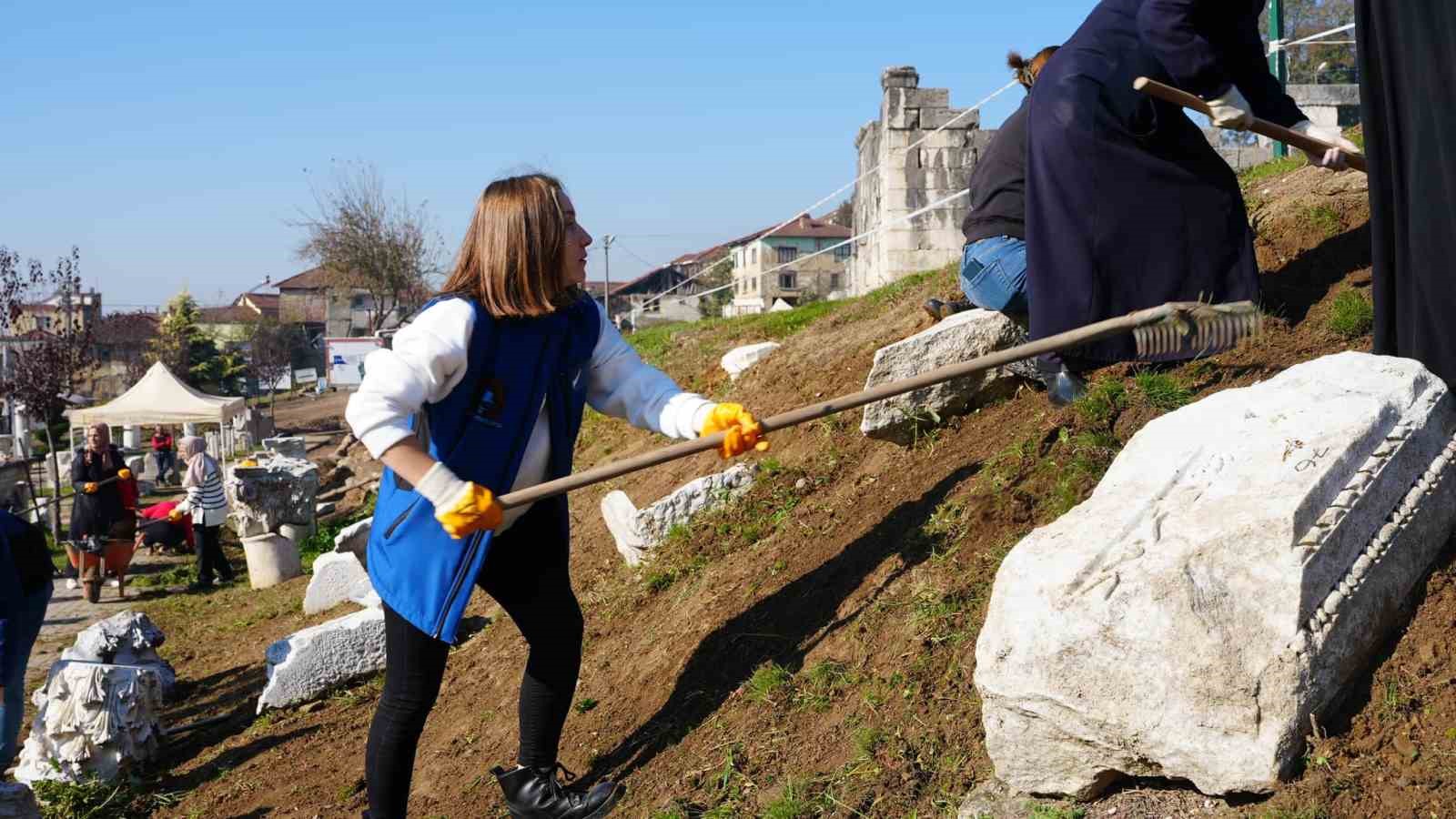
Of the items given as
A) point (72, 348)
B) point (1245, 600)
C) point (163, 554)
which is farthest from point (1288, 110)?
point (72, 348)

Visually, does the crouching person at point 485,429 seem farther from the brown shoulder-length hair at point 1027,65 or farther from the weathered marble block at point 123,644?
the weathered marble block at point 123,644

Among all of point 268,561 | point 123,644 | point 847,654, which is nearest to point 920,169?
point 268,561

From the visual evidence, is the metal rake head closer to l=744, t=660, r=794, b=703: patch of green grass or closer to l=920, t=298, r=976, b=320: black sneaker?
l=744, t=660, r=794, b=703: patch of green grass

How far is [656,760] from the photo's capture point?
146 inches

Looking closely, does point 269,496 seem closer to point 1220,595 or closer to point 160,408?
point 1220,595

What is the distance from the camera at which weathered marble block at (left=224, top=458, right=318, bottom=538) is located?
11.4 m

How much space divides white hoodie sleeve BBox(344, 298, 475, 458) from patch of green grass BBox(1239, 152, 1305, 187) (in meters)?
4.98

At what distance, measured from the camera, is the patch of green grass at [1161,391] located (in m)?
4.07

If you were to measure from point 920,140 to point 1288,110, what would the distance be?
10775 millimetres

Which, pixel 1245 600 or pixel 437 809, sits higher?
pixel 1245 600

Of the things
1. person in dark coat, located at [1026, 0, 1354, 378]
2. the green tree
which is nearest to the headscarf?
person in dark coat, located at [1026, 0, 1354, 378]

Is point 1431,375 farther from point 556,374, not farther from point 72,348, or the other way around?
point 72,348

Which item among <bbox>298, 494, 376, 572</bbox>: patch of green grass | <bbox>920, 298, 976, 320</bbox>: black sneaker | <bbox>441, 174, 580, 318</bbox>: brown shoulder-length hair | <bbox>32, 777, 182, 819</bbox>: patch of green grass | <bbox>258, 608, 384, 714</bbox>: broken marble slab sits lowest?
<bbox>32, 777, 182, 819</bbox>: patch of green grass

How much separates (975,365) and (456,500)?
1.43 m
